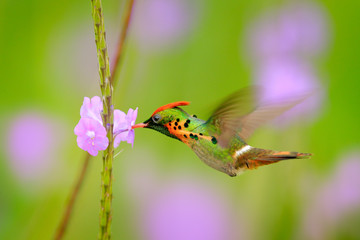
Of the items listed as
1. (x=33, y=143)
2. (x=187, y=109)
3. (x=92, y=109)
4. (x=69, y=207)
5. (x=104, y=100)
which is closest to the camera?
(x=104, y=100)

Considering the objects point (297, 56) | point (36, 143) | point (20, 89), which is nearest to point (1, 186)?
point (36, 143)

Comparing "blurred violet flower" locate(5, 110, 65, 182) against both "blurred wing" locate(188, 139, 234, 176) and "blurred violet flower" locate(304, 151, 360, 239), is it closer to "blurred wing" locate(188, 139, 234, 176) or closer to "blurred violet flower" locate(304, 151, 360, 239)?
"blurred wing" locate(188, 139, 234, 176)

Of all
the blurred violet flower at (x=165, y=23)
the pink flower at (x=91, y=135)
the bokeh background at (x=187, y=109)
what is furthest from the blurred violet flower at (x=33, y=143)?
the pink flower at (x=91, y=135)

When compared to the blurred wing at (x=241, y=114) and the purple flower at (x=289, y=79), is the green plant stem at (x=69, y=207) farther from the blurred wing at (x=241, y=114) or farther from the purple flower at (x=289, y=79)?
the purple flower at (x=289, y=79)

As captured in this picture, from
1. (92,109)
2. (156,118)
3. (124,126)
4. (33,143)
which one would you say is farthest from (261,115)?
(33,143)

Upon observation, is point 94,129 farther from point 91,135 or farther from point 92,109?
point 92,109

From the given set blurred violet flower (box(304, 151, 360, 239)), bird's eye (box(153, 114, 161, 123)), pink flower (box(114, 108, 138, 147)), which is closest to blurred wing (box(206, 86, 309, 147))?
bird's eye (box(153, 114, 161, 123))
